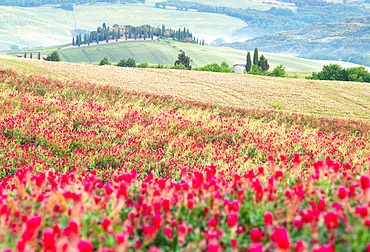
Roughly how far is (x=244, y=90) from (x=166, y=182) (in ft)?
110

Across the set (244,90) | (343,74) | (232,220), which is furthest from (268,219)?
(343,74)

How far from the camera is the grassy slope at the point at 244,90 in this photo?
96.2ft

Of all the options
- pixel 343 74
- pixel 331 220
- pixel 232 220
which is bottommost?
pixel 232 220

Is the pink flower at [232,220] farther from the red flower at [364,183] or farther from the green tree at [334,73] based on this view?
the green tree at [334,73]

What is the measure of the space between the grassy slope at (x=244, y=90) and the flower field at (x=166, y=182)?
1207 cm

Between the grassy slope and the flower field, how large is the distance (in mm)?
12073

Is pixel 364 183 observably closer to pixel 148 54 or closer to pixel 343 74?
pixel 343 74

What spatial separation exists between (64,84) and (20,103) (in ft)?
25.2

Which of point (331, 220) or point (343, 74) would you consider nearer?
point (331, 220)

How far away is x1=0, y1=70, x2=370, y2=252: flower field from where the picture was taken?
2279 millimetres

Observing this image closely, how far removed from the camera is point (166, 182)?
3.45 m

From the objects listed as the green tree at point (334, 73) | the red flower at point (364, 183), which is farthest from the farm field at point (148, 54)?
the red flower at point (364, 183)

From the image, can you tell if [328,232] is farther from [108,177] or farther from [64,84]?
[64,84]

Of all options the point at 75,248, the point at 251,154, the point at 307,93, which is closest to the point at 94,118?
the point at 251,154
